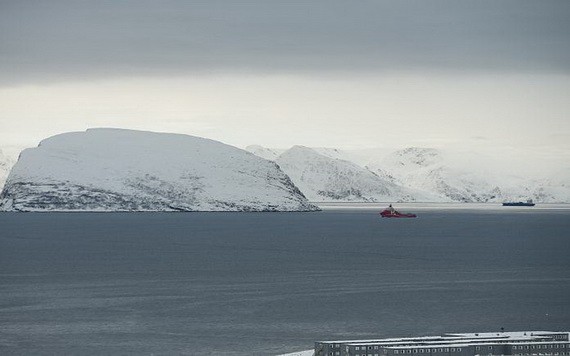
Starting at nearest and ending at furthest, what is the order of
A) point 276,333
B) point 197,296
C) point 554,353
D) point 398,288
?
point 554,353, point 276,333, point 197,296, point 398,288

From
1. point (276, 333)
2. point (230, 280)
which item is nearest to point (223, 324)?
point (276, 333)

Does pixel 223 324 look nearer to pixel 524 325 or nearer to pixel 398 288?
pixel 524 325

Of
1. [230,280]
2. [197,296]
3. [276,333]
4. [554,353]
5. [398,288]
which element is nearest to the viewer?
[554,353]

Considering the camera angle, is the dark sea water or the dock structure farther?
the dark sea water

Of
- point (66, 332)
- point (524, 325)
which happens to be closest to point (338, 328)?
point (524, 325)

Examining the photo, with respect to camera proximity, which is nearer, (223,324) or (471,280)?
(223,324)

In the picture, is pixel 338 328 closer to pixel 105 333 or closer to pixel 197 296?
pixel 105 333

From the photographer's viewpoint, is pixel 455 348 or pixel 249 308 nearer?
pixel 455 348

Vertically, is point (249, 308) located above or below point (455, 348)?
above

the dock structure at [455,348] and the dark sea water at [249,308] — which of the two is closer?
the dock structure at [455,348]
